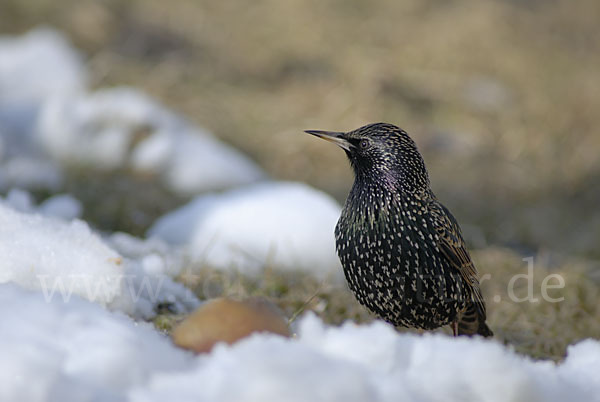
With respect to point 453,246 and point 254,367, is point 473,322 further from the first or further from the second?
point 254,367

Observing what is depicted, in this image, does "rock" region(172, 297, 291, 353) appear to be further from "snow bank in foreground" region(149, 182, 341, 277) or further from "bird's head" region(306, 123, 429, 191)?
"snow bank in foreground" region(149, 182, 341, 277)

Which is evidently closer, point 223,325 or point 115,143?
point 223,325

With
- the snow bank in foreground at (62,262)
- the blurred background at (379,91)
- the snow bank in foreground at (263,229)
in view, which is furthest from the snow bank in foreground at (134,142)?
the snow bank in foreground at (62,262)

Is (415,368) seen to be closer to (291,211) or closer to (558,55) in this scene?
(291,211)

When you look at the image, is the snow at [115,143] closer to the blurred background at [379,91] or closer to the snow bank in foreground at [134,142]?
the snow bank in foreground at [134,142]

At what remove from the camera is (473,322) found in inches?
128

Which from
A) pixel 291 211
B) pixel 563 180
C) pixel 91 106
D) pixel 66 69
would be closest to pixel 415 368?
pixel 291 211

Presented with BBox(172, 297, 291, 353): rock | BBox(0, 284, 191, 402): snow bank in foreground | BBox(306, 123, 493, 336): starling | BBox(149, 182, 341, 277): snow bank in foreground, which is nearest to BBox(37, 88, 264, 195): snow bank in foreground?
BBox(149, 182, 341, 277): snow bank in foreground

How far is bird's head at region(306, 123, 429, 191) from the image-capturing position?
2936 millimetres

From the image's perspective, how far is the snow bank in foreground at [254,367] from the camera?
1.49 m

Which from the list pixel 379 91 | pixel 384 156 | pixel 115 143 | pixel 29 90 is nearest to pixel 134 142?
pixel 115 143

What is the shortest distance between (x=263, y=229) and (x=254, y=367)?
2.74 m

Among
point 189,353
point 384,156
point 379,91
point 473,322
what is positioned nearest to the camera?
point 189,353

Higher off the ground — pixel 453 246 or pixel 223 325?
pixel 453 246
